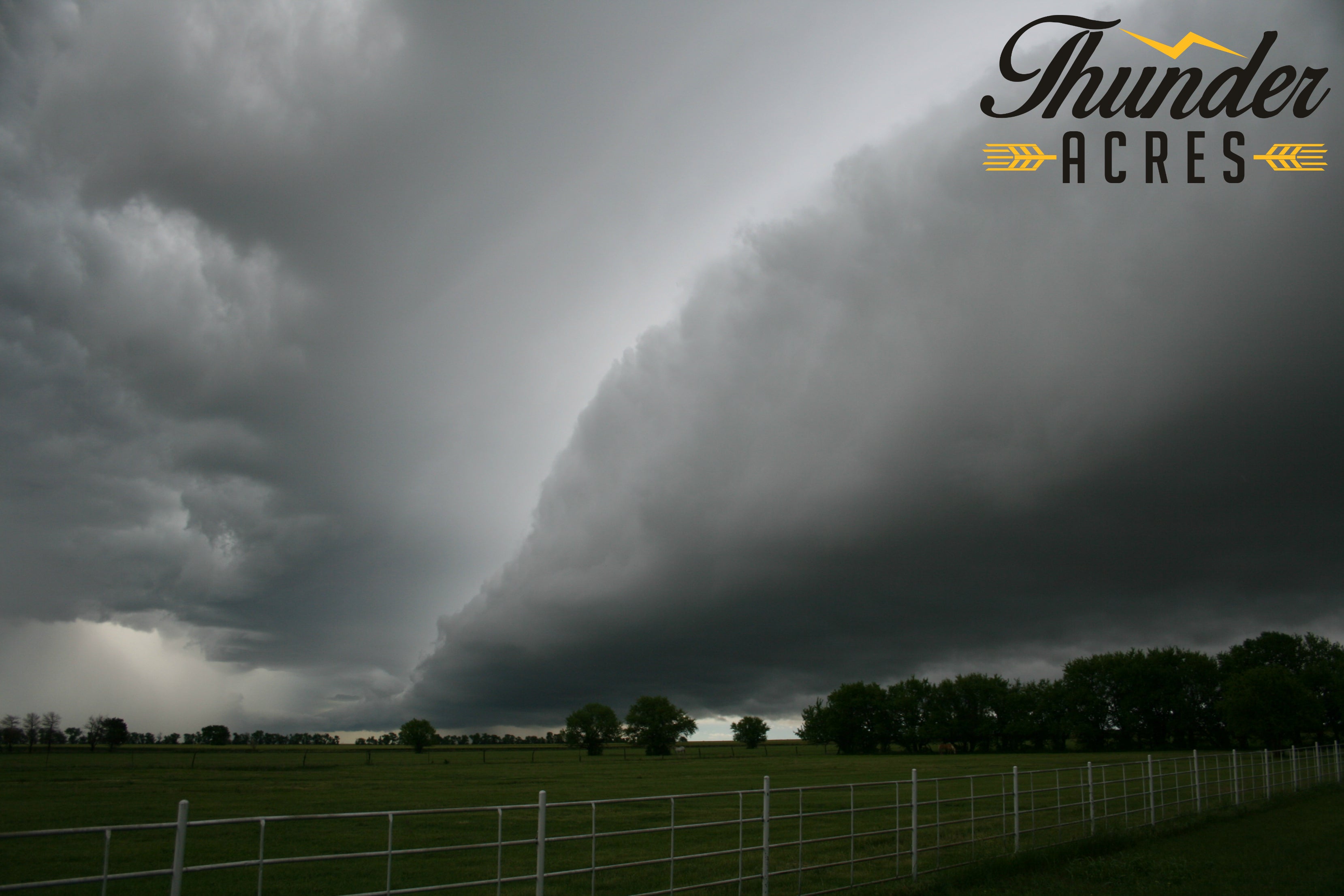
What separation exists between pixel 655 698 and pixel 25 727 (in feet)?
369

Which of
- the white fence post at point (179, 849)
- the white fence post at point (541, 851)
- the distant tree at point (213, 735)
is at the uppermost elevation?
the white fence post at point (179, 849)

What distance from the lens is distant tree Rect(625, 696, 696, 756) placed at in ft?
515

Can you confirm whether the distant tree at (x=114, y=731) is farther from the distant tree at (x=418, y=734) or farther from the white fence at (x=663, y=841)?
the white fence at (x=663, y=841)

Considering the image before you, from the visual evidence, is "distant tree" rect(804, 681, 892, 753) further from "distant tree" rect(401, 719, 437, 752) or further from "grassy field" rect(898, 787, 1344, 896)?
"grassy field" rect(898, 787, 1344, 896)

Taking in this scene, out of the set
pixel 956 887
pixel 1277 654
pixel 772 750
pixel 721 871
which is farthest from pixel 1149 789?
pixel 772 750

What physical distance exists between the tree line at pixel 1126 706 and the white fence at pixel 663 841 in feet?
230

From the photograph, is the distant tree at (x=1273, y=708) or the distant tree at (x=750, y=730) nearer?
the distant tree at (x=1273, y=708)

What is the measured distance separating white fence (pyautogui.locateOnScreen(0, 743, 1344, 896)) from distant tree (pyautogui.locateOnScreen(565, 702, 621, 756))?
121898 mm

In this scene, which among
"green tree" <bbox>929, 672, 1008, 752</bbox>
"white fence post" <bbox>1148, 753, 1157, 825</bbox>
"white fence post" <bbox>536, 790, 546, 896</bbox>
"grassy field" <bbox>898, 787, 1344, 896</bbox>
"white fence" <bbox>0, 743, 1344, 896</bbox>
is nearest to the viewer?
"white fence post" <bbox>536, 790, 546, 896</bbox>

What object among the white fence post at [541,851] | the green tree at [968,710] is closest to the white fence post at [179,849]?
the white fence post at [541,851]

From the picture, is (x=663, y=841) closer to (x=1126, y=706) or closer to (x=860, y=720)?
(x=1126, y=706)

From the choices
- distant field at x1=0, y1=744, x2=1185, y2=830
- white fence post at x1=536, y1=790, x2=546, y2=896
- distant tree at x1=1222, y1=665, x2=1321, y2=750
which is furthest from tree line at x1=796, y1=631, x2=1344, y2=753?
white fence post at x1=536, y1=790, x2=546, y2=896

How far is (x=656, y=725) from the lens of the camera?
157 meters

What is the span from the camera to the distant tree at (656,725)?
157 m
